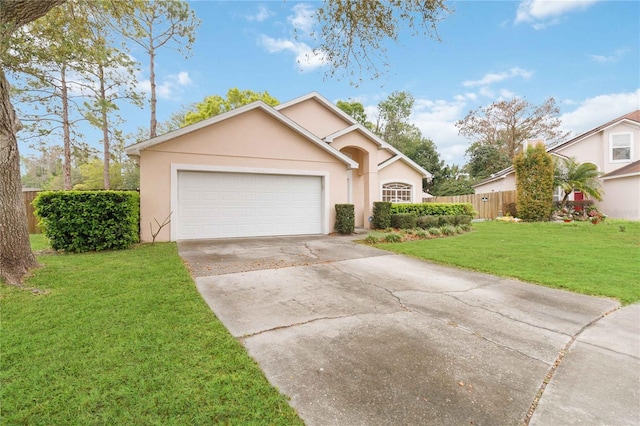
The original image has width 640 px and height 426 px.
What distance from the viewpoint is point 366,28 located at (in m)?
5.81

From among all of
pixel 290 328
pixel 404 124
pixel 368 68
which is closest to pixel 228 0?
pixel 368 68

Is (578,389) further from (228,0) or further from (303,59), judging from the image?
(228,0)

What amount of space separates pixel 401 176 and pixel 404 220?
186 inches

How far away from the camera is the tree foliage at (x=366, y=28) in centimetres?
557

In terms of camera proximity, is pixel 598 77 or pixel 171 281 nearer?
pixel 171 281

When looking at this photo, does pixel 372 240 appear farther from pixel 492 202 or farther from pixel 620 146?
pixel 620 146

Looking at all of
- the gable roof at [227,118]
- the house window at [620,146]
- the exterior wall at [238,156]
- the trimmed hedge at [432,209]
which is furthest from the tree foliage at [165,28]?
the house window at [620,146]

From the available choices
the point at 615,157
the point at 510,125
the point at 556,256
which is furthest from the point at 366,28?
the point at 510,125

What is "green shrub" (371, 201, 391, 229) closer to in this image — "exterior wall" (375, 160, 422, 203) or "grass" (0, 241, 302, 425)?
"exterior wall" (375, 160, 422, 203)

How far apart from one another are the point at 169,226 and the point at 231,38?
7699 millimetres

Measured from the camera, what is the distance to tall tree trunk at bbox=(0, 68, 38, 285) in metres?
4.69

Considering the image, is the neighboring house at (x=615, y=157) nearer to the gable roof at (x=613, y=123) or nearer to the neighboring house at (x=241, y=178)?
the gable roof at (x=613, y=123)

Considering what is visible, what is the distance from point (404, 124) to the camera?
114 ft

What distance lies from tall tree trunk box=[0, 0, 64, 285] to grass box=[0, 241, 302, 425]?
84 centimetres
